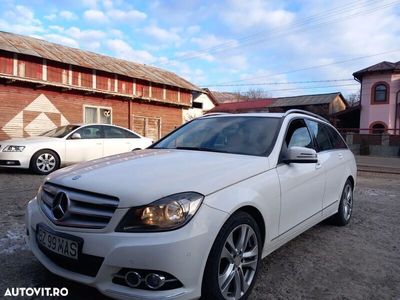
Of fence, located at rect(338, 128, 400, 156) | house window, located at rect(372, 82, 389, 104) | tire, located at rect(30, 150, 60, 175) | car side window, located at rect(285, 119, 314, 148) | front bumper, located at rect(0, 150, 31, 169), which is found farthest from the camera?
house window, located at rect(372, 82, 389, 104)

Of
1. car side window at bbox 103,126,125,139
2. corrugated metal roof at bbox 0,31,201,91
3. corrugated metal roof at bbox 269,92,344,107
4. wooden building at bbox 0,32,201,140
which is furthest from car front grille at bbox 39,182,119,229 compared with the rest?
corrugated metal roof at bbox 269,92,344,107

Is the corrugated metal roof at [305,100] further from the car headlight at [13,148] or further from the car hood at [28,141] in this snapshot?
the car headlight at [13,148]

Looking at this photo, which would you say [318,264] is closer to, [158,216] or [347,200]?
[347,200]

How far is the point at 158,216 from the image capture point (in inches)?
97.3

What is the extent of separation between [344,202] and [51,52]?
16451 mm

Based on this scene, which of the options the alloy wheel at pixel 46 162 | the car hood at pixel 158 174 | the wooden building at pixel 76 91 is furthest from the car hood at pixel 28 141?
the car hood at pixel 158 174

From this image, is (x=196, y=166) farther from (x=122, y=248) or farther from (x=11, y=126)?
(x=11, y=126)

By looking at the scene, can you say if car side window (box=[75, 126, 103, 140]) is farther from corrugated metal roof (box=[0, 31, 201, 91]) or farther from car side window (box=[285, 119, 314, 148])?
car side window (box=[285, 119, 314, 148])

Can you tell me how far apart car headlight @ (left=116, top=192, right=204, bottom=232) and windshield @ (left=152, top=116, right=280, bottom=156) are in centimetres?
128

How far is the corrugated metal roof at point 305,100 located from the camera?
43.5m

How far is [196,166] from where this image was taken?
307 centimetres

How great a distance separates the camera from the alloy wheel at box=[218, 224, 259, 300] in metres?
2.75

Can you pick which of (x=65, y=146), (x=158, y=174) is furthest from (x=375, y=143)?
(x=158, y=174)

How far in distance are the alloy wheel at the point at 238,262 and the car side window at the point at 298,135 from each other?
4.17 feet
